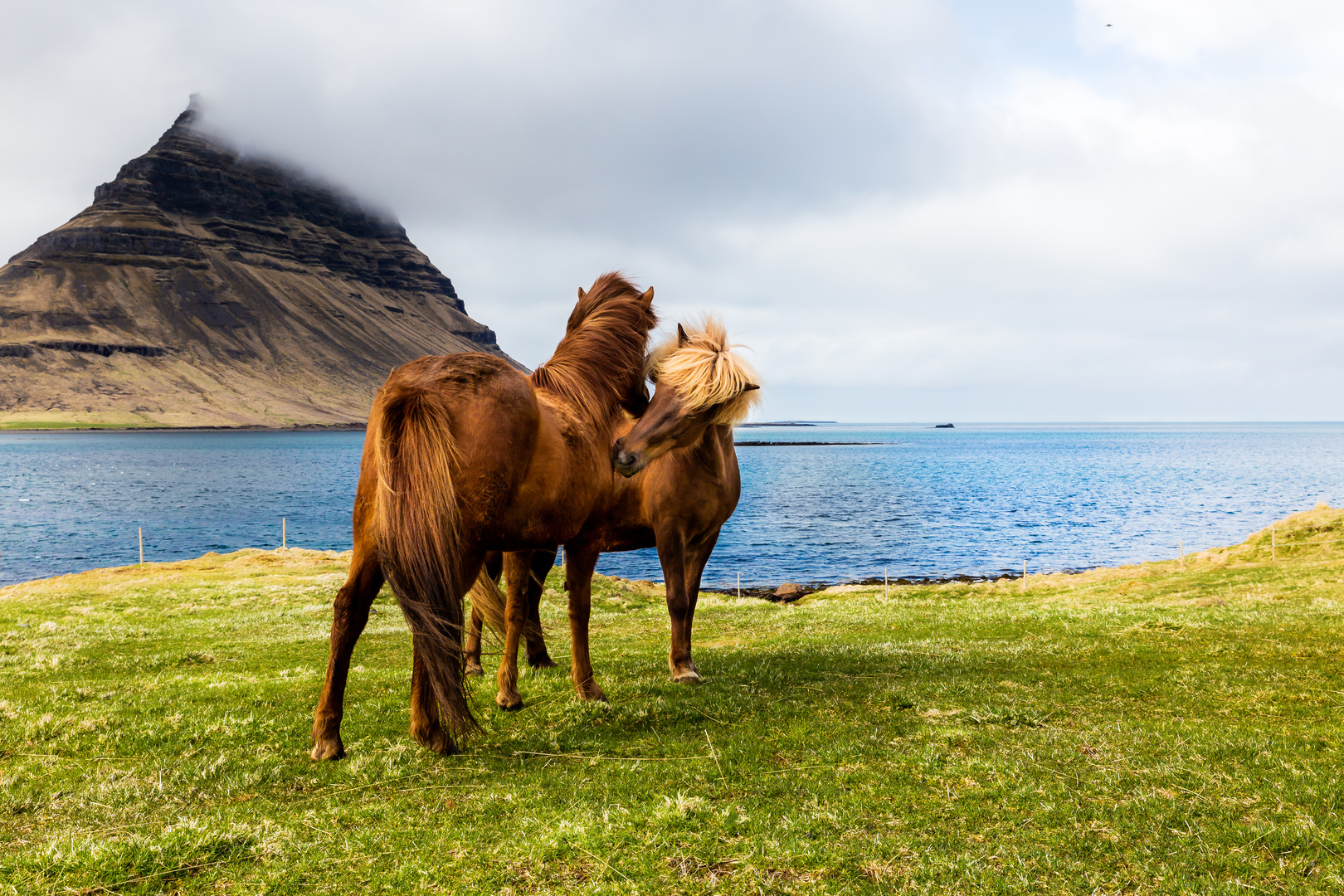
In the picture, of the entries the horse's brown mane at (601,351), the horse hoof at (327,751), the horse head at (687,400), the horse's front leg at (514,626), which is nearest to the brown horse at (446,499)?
the horse hoof at (327,751)

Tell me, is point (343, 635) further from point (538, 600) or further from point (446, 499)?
point (538, 600)

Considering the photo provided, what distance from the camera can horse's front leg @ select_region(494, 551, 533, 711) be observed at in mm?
7910

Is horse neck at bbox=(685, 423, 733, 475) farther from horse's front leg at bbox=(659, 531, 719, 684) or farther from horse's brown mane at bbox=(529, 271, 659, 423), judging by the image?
horse's brown mane at bbox=(529, 271, 659, 423)

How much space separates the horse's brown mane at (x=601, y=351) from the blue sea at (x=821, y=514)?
33.9m

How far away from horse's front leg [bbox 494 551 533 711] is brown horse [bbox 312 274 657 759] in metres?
1.18

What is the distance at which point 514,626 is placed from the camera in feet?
26.1

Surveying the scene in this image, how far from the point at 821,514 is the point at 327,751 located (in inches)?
2846

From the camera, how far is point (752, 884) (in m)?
4.05

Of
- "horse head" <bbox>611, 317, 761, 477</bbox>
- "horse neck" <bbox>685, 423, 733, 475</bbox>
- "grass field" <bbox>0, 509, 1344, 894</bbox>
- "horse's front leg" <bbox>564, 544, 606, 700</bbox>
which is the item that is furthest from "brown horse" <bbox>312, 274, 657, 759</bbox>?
"horse neck" <bbox>685, 423, 733, 475</bbox>

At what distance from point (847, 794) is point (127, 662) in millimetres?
11810

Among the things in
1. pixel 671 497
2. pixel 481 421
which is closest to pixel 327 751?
pixel 481 421

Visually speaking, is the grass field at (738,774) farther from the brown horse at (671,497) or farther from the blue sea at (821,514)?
the blue sea at (821,514)

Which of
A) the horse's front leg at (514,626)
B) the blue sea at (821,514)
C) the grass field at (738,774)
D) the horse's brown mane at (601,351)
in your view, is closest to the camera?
the grass field at (738,774)

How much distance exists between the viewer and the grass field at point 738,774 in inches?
167
